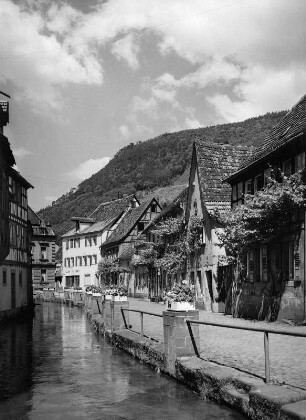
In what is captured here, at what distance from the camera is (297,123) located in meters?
22.0

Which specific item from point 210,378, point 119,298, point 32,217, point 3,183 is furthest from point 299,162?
point 32,217

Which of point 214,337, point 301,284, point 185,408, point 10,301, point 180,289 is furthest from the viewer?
point 10,301

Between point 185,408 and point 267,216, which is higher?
point 267,216

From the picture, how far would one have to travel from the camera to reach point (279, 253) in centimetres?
2156

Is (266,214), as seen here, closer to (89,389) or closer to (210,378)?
(89,389)

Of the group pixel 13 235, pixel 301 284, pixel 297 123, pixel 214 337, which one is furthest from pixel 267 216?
pixel 13 235

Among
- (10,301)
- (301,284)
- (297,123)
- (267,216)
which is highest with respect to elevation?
(297,123)

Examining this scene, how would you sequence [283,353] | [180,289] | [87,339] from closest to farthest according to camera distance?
[283,353]
[180,289]
[87,339]

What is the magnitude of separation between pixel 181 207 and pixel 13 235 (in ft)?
38.6

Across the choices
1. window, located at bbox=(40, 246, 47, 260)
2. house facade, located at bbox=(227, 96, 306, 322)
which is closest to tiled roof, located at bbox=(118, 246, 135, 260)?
window, located at bbox=(40, 246, 47, 260)

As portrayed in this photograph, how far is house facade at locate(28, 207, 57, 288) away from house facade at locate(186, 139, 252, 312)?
43086mm

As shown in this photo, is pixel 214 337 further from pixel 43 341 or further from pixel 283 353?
pixel 43 341

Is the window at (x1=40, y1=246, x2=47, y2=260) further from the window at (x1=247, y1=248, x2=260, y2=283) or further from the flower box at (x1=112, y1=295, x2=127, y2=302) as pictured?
the flower box at (x1=112, y1=295, x2=127, y2=302)

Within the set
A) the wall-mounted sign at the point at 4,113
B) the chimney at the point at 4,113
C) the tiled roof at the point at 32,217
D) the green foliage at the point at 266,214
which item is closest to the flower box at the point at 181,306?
the green foliage at the point at 266,214
